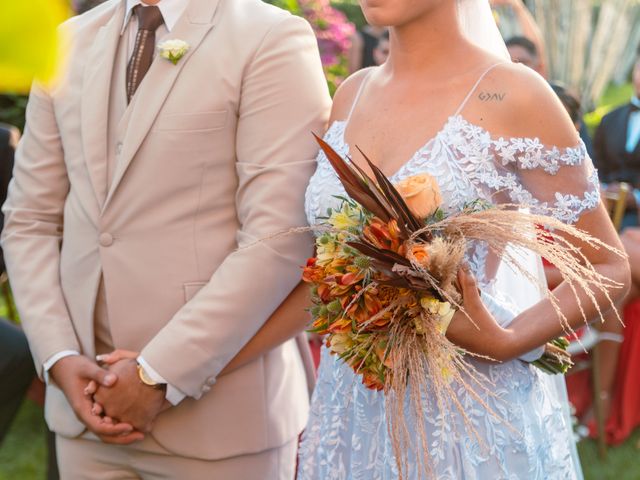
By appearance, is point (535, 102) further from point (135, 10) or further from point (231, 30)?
point (135, 10)

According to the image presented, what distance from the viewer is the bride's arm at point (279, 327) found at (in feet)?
7.86

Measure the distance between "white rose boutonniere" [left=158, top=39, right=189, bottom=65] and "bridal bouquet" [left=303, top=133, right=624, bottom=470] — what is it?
633 millimetres

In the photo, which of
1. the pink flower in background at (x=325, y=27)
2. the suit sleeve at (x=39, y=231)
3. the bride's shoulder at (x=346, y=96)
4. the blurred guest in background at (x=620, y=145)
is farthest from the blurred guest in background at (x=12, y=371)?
the blurred guest in background at (x=620, y=145)

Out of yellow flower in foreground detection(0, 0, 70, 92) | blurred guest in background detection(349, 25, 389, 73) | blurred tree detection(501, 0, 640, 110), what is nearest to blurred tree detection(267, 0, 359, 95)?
blurred guest in background detection(349, 25, 389, 73)

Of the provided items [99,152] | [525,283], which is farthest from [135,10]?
[525,283]

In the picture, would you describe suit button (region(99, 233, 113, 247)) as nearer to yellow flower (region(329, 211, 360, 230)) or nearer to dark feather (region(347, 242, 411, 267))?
yellow flower (region(329, 211, 360, 230))

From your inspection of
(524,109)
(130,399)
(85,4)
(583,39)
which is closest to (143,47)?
(130,399)

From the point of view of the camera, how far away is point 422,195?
1.83 meters

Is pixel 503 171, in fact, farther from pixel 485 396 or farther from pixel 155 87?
pixel 155 87

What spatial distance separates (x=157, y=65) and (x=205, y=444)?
1.05m

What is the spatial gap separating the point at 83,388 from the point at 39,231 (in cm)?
54

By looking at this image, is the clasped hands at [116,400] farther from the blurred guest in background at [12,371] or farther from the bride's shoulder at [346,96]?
the blurred guest in background at [12,371]

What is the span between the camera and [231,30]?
2.35 meters

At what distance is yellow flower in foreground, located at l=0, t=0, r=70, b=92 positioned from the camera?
13.4 inches
